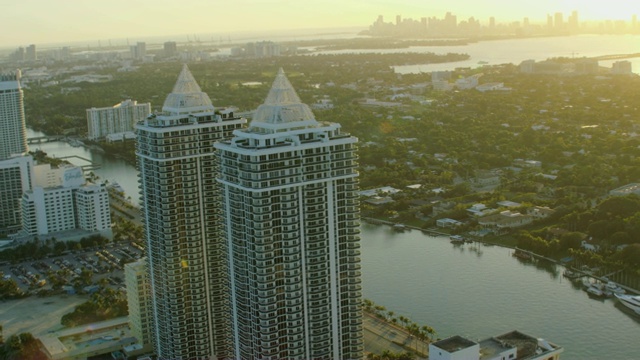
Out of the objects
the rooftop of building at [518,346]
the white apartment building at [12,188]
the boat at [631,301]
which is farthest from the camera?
the white apartment building at [12,188]

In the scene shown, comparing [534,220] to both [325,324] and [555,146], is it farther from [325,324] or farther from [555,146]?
[325,324]

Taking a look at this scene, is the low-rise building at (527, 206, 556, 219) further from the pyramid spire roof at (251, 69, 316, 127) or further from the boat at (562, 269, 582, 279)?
the pyramid spire roof at (251, 69, 316, 127)

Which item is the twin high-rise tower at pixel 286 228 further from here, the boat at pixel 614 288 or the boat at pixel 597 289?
the boat at pixel 614 288

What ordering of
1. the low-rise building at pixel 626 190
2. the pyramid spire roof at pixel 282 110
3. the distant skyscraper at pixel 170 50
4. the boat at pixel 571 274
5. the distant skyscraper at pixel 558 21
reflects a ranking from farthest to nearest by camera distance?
1. the distant skyscraper at pixel 558 21
2. the distant skyscraper at pixel 170 50
3. the low-rise building at pixel 626 190
4. the boat at pixel 571 274
5. the pyramid spire roof at pixel 282 110

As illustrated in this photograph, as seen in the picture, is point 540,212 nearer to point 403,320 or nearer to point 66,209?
point 403,320

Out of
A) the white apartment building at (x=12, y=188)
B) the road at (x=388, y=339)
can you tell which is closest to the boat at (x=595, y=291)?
the road at (x=388, y=339)

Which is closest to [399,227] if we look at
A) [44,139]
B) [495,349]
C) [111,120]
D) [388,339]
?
[388,339]

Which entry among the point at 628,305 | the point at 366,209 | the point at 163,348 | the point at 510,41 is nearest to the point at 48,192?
the point at 366,209

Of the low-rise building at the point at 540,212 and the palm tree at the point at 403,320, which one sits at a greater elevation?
the low-rise building at the point at 540,212
